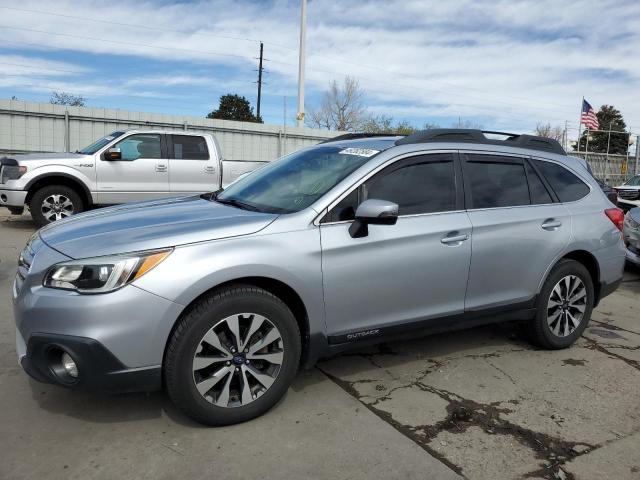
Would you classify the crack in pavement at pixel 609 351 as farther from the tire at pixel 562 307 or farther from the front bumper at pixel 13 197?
the front bumper at pixel 13 197

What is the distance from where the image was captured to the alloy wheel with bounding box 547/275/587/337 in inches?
172

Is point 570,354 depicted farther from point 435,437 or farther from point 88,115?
point 88,115

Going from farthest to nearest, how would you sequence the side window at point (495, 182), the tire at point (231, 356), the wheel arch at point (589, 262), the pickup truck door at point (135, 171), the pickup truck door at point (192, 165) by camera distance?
the pickup truck door at point (192, 165) → the pickup truck door at point (135, 171) → the wheel arch at point (589, 262) → the side window at point (495, 182) → the tire at point (231, 356)

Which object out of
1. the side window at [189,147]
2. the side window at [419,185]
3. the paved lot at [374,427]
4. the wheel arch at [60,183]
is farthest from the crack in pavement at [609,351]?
the wheel arch at [60,183]

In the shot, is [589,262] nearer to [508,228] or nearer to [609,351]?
[609,351]

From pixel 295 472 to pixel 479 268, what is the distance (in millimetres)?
1970

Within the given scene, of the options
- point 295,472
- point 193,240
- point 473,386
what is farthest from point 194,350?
point 473,386

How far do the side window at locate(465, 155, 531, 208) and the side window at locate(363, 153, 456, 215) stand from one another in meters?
0.21

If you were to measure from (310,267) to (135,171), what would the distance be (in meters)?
7.47

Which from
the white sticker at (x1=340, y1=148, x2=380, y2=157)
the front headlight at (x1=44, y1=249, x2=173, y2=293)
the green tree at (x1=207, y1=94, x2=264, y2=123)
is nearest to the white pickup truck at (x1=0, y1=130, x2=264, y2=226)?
the white sticker at (x1=340, y1=148, x2=380, y2=157)

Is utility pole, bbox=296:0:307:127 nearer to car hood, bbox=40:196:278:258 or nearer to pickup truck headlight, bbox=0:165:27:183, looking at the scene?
pickup truck headlight, bbox=0:165:27:183

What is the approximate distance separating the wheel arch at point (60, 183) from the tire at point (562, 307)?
7822 mm

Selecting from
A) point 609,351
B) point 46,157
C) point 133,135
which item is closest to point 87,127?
point 133,135

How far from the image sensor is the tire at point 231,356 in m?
2.82
